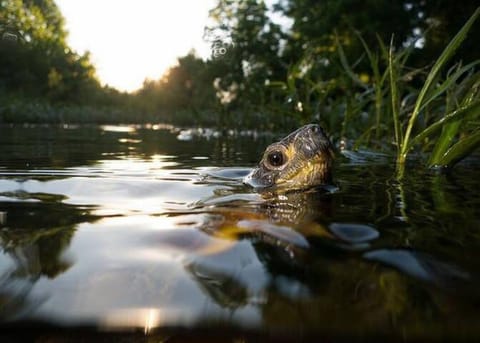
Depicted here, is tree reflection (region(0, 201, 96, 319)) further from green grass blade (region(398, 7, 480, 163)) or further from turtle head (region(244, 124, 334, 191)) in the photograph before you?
green grass blade (region(398, 7, 480, 163))

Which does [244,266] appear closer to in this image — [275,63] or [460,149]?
[460,149]

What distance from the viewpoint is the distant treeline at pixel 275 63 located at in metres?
4.72

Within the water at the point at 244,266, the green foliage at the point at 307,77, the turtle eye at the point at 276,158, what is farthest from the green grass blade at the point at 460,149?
the turtle eye at the point at 276,158

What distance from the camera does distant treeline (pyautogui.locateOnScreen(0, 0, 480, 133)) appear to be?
4719 mm

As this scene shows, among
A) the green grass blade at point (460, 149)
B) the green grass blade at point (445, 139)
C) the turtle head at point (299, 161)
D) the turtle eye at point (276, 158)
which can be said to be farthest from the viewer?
the green grass blade at point (445, 139)

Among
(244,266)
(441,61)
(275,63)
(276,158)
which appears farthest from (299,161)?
(275,63)

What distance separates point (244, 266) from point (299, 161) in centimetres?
114

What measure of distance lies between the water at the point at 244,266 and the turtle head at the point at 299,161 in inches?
14.2

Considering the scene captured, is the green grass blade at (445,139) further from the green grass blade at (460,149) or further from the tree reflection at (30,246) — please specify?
the tree reflection at (30,246)

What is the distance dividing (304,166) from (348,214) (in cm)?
63

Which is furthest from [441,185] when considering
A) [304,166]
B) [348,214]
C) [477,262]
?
[477,262]

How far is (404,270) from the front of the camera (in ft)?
2.89

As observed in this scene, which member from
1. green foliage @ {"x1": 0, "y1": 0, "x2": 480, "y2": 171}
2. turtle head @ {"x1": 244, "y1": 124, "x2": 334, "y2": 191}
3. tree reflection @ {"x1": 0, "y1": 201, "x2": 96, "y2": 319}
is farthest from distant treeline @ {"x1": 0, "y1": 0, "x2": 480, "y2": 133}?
tree reflection @ {"x1": 0, "y1": 201, "x2": 96, "y2": 319}

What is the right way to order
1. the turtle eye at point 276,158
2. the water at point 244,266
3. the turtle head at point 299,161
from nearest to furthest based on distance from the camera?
Result: the water at point 244,266, the turtle head at point 299,161, the turtle eye at point 276,158
